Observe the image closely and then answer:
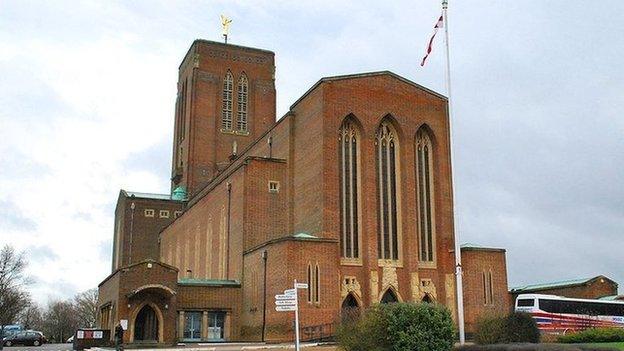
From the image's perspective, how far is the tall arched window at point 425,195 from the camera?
45.6 metres

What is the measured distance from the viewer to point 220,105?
246 feet

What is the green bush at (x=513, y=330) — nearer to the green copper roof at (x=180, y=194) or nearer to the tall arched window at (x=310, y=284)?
the tall arched window at (x=310, y=284)

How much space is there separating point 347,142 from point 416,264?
27.9ft

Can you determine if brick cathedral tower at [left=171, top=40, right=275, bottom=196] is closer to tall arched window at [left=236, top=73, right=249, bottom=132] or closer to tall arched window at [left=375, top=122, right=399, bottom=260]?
tall arched window at [left=236, top=73, right=249, bottom=132]

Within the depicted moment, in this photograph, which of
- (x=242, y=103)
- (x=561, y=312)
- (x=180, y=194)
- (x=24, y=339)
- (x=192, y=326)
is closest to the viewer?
(x=192, y=326)

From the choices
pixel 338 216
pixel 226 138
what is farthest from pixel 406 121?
pixel 226 138

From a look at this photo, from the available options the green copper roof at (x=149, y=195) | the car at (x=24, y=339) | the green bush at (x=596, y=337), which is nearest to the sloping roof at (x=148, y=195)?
the green copper roof at (x=149, y=195)

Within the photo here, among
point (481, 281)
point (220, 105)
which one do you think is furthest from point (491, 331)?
point (220, 105)

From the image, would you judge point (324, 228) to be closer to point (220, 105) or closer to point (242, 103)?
point (220, 105)

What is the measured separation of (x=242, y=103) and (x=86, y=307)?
69.5 metres

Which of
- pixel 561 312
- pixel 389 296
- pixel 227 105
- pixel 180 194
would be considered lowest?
pixel 561 312

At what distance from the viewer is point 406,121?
46.4 m

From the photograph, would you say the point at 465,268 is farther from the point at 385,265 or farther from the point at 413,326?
the point at 413,326

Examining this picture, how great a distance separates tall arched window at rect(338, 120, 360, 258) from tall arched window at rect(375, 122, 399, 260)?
168cm
